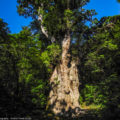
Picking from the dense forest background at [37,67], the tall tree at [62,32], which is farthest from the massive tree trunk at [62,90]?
the dense forest background at [37,67]

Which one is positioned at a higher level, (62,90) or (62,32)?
(62,32)

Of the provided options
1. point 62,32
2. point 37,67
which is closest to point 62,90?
point 37,67

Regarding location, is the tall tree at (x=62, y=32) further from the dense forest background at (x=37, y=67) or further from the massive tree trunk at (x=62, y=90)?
the dense forest background at (x=37, y=67)

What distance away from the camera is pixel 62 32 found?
1254cm

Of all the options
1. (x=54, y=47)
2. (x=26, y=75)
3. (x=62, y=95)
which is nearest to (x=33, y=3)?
(x=54, y=47)

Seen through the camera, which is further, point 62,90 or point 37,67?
point 37,67

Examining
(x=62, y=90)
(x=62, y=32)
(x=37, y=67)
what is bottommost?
(x=62, y=90)

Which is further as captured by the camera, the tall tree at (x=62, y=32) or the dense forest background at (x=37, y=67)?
the tall tree at (x=62, y=32)

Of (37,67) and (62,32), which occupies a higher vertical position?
(62,32)

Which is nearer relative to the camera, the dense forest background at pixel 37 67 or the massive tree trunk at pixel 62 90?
the dense forest background at pixel 37 67

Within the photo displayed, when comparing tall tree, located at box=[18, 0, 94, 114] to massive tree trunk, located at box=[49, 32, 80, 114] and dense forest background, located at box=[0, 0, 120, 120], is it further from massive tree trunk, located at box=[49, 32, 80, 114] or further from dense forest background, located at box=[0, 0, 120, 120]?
dense forest background, located at box=[0, 0, 120, 120]

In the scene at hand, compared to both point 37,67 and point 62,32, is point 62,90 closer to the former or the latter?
point 37,67

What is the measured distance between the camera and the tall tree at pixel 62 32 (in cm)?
941

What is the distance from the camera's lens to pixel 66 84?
9.84 metres
